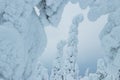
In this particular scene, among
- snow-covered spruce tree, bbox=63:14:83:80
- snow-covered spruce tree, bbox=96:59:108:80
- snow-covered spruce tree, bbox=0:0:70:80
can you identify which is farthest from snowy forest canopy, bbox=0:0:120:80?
snow-covered spruce tree, bbox=96:59:108:80

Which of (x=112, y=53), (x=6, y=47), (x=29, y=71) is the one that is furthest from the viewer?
(x=112, y=53)

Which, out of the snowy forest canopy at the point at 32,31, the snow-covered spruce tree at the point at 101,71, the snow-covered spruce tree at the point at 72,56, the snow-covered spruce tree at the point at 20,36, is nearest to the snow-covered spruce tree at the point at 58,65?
the snow-covered spruce tree at the point at 72,56

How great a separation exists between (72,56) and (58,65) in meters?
2.80

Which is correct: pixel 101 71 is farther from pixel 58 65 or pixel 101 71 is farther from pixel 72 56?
pixel 58 65

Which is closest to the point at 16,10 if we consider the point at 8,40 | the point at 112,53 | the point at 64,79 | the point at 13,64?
the point at 8,40

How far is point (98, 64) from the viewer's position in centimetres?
3170

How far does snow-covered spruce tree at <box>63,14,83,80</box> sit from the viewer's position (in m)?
28.6

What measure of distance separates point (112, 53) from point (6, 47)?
686 centimetres

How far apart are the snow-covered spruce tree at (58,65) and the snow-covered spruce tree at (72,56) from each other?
59.4 inches

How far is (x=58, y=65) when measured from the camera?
103ft

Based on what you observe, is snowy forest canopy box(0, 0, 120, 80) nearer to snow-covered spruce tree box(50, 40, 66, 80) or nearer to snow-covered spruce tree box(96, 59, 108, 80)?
snow-covered spruce tree box(96, 59, 108, 80)

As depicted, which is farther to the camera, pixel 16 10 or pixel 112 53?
pixel 112 53

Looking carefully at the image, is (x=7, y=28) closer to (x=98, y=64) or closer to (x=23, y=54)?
(x=23, y=54)

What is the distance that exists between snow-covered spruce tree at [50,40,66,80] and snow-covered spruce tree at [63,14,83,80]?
4.95 feet
